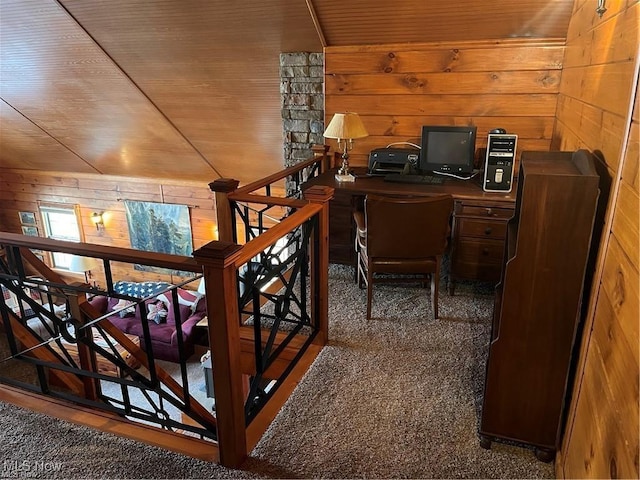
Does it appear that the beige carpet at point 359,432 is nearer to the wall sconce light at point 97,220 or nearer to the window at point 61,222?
the wall sconce light at point 97,220

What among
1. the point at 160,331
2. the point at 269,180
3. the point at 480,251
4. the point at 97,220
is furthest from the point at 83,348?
the point at 97,220

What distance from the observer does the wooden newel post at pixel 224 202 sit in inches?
109

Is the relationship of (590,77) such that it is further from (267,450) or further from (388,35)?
(267,450)

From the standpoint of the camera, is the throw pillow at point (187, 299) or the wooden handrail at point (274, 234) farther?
the throw pillow at point (187, 299)

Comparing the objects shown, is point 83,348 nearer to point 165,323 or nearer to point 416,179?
point 416,179

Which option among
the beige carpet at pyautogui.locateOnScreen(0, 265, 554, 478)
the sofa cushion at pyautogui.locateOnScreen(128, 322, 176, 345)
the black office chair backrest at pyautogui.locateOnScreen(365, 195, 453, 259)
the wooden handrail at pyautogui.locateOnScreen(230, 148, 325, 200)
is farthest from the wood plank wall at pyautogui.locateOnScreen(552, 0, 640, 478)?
the sofa cushion at pyautogui.locateOnScreen(128, 322, 176, 345)

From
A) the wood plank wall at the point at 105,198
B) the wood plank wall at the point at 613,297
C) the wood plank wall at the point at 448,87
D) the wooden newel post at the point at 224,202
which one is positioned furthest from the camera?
the wood plank wall at the point at 105,198

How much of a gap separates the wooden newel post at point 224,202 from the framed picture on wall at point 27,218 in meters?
6.32

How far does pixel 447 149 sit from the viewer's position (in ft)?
11.0

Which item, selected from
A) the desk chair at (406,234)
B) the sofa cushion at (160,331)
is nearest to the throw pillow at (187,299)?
the sofa cushion at (160,331)

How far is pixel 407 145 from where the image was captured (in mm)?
3678

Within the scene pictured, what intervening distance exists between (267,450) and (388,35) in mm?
2817

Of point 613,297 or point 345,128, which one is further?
point 345,128

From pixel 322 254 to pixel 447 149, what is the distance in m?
1.46
